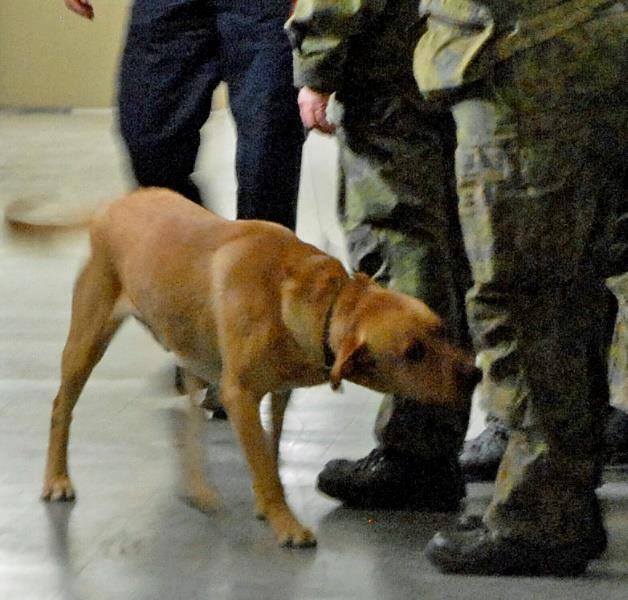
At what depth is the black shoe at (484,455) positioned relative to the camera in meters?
3.05

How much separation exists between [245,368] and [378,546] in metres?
0.44

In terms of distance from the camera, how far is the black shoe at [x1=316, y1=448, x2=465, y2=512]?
2814 mm

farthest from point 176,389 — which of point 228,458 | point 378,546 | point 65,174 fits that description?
point 65,174

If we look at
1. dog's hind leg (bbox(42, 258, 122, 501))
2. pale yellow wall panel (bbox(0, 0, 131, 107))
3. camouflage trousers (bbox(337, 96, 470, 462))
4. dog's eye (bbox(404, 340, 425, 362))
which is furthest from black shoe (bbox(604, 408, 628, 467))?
pale yellow wall panel (bbox(0, 0, 131, 107))

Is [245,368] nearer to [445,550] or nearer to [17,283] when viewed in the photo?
[445,550]

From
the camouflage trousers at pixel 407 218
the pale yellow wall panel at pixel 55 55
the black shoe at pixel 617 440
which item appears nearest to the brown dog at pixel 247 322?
the camouflage trousers at pixel 407 218

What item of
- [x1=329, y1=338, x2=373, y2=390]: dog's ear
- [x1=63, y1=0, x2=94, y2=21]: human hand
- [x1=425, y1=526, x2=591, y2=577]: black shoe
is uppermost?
[x1=63, y1=0, x2=94, y2=21]: human hand

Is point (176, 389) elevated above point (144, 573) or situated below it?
below

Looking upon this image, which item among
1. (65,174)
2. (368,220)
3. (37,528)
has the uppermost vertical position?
(368,220)

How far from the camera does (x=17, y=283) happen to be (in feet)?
17.1

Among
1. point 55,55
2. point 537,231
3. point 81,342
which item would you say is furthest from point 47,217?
point 55,55

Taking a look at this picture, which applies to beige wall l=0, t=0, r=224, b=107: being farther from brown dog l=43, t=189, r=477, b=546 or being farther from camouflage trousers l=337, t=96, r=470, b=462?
camouflage trousers l=337, t=96, r=470, b=462

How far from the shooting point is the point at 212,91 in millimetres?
3471

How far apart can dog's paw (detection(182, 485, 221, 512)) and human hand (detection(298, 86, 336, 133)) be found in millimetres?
841
